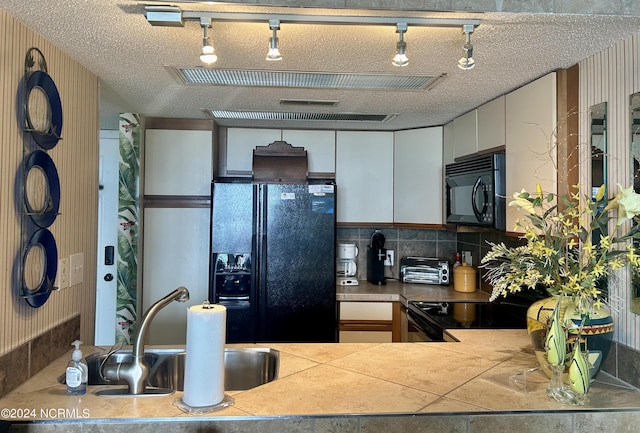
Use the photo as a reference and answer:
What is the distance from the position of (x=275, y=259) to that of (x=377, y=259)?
940mm

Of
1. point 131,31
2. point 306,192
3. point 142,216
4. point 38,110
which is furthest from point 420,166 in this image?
point 38,110

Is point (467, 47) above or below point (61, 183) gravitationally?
above

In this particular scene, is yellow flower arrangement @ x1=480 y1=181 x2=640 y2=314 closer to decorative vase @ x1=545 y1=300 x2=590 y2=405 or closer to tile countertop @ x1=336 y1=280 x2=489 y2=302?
decorative vase @ x1=545 y1=300 x2=590 y2=405

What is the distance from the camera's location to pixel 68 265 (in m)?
1.81

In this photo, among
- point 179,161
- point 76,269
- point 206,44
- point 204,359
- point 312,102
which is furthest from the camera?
point 179,161

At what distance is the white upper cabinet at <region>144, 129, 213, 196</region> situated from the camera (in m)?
3.13

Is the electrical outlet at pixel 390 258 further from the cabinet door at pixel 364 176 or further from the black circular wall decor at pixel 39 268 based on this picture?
the black circular wall decor at pixel 39 268

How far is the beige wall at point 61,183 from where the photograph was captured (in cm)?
139

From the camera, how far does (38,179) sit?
5.16 feet

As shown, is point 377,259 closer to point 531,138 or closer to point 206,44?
point 531,138

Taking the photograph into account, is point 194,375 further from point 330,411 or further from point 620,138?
point 620,138

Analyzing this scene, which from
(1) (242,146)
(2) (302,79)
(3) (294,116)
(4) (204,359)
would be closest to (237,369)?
(4) (204,359)

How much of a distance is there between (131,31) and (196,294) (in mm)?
1998

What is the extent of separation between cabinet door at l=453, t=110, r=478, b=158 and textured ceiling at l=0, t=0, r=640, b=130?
22 centimetres
